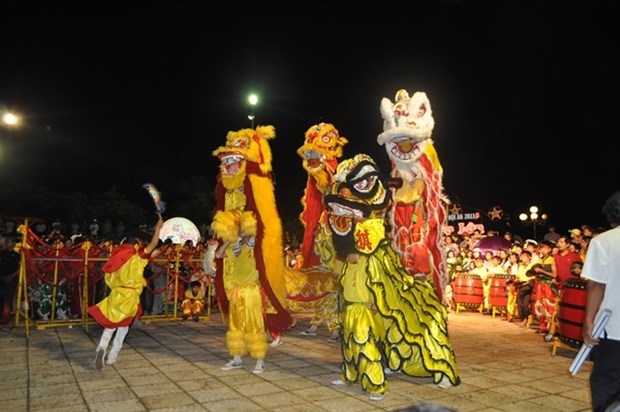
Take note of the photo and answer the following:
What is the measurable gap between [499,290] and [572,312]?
4.83 m

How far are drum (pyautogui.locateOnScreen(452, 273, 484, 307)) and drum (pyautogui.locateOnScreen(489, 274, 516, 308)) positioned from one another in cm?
39

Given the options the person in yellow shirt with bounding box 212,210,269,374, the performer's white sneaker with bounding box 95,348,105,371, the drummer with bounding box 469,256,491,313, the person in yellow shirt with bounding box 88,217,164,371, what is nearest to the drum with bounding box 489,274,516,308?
the drummer with bounding box 469,256,491,313

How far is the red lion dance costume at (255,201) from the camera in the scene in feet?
16.9

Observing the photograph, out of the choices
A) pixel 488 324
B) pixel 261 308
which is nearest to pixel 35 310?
pixel 261 308

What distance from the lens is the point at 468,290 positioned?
10.6 metres

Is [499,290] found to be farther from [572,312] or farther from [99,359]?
[99,359]

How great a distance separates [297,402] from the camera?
12.8ft

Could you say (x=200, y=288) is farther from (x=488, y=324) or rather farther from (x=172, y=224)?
(x=172, y=224)

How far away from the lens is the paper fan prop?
21000 millimetres

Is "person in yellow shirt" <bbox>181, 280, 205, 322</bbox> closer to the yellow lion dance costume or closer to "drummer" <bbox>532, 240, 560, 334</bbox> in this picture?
the yellow lion dance costume

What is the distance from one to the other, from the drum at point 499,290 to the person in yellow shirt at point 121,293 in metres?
7.35

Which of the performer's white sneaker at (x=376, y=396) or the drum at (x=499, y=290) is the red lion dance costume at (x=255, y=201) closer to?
the performer's white sneaker at (x=376, y=396)

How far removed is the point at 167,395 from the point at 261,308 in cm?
131

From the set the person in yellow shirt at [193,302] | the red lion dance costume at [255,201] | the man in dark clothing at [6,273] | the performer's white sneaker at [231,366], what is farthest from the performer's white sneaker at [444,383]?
the man in dark clothing at [6,273]
